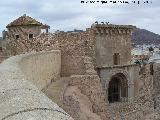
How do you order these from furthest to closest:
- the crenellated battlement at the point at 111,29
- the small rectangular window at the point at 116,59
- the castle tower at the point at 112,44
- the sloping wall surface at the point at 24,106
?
1. the small rectangular window at the point at 116,59
2. the castle tower at the point at 112,44
3. the crenellated battlement at the point at 111,29
4. the sloping wall surface at the point at 24,106

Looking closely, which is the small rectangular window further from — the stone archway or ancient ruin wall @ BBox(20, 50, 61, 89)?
ancient ruin wall @ BBox(20, 50, 61, 89)

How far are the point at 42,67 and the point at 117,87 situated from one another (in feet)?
47.8

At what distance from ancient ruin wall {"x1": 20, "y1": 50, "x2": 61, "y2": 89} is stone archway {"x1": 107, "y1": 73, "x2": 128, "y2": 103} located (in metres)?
7.50

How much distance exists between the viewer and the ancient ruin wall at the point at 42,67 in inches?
575

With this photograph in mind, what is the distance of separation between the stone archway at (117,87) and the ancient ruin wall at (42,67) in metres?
7.50

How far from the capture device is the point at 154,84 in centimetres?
3675

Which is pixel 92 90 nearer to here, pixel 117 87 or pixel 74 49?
pixel 74 49

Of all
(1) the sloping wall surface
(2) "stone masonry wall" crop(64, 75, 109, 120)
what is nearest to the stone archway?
(2) "stone masonry wall" crop(64, 75, 109, 120)

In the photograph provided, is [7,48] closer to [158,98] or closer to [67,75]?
[67,75]

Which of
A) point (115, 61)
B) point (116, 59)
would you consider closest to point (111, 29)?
point (116, 59)

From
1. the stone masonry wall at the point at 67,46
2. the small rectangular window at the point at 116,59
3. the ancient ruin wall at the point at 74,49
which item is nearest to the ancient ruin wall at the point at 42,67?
the ancient ruin wall at the point at 74,49

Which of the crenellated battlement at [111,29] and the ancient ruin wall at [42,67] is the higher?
the crenellated battlement at [111,29]

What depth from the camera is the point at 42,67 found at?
59.6 ft

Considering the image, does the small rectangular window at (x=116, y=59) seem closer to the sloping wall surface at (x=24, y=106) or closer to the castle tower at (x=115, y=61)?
the castle tower at (x=115, y=61)
